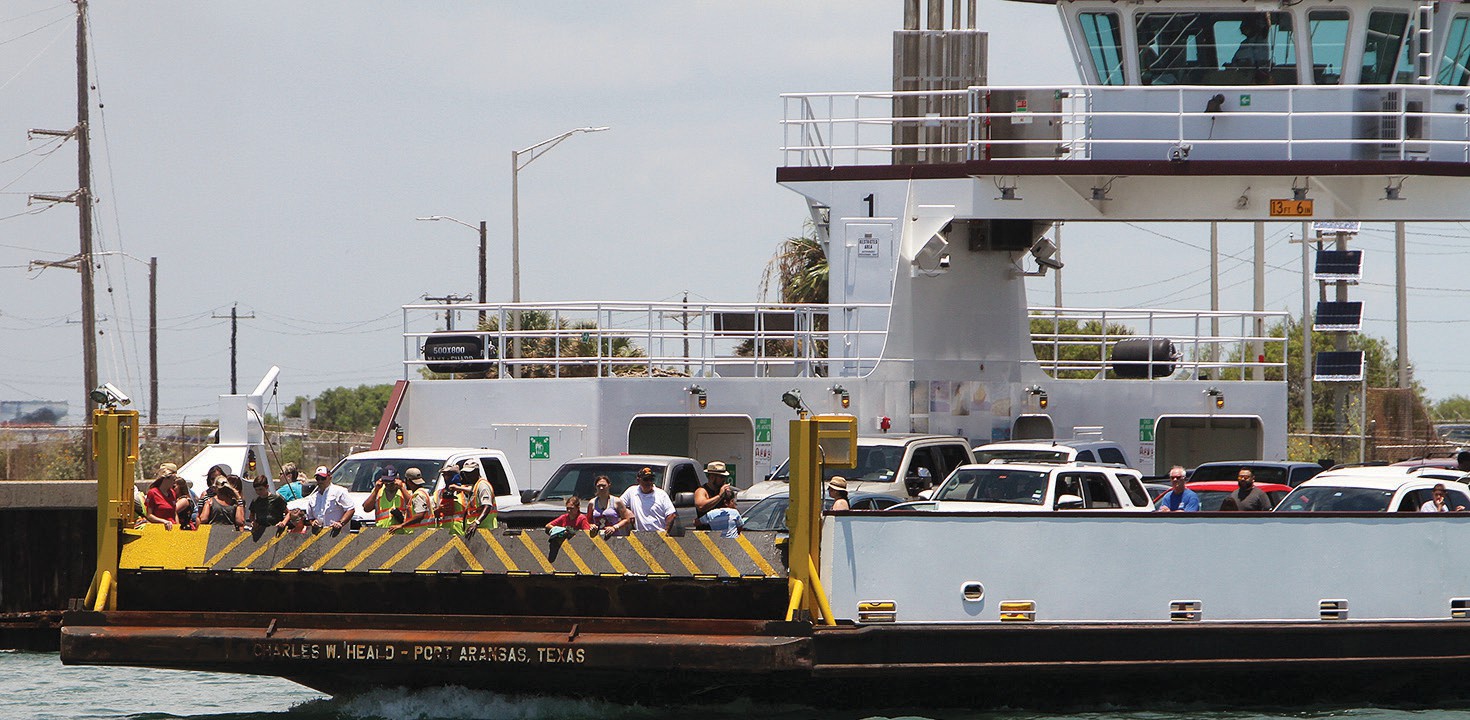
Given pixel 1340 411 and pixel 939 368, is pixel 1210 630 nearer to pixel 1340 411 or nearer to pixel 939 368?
pixel 939 368

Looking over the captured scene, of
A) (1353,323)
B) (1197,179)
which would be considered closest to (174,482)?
(1197,179)

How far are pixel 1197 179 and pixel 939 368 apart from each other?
436 cm

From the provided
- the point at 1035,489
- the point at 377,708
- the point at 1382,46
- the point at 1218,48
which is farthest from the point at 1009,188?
the point at 377,708

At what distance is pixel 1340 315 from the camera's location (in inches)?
1576

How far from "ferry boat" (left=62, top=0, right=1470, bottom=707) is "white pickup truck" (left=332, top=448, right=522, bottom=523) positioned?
1989 mm

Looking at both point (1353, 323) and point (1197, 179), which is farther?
point (1353, 323)

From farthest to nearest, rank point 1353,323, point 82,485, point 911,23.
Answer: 1. point 1353,323
2. point 911,23
3. point 82,485

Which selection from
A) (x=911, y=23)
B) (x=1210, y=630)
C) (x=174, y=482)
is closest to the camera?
(x=1210, y=630)

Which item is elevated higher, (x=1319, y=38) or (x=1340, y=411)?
(x=1319, y=38)

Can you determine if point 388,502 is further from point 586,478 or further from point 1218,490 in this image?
point 1218,490

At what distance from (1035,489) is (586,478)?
4.89 metres

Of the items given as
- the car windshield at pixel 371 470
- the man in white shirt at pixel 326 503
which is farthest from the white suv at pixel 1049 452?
the man in white shirt at pixel 326 503

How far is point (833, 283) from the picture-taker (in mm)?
24594

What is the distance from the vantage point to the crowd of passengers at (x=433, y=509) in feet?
44.6
